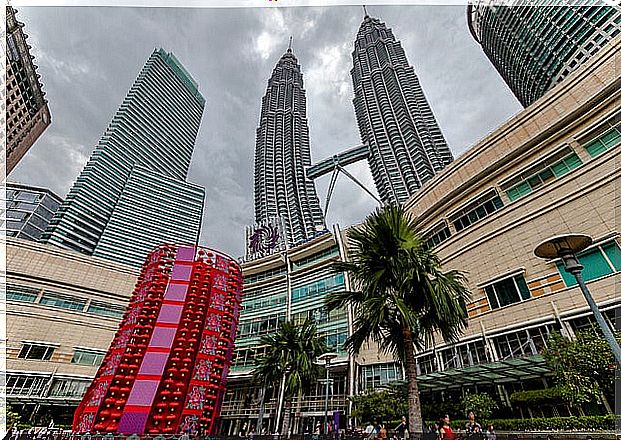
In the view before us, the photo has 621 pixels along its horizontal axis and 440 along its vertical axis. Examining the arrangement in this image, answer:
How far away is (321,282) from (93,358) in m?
24.8

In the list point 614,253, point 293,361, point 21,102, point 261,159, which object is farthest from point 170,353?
point 261,159

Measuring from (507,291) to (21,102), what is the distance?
1991 inches

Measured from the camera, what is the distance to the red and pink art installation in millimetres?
19719

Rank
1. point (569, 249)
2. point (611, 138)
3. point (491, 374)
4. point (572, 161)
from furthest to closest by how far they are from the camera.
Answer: point (572, 161) → point (491, 374) → point (611, 138) → point (569, 249)

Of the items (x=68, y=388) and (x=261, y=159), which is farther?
(x=261, y=159)

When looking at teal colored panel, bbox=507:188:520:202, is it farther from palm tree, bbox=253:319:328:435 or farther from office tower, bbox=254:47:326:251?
office tower, bbox=254:47:326:251

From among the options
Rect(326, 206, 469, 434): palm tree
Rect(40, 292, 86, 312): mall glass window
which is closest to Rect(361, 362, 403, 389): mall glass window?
Rect(326, 206, 469, 434): palm tree

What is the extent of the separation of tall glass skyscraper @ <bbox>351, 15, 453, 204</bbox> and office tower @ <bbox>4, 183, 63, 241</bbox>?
92.1 metres

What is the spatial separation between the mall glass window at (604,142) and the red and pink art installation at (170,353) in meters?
24.6

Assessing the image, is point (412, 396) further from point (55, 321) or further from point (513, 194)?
point (55, 321)

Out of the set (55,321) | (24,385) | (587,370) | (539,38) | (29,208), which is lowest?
(587,370)

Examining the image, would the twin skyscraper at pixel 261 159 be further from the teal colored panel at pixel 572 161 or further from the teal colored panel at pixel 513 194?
the teal colored panel at pixel 572 161

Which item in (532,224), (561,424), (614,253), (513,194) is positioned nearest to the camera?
(561,424)

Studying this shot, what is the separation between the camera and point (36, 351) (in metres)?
31.7
